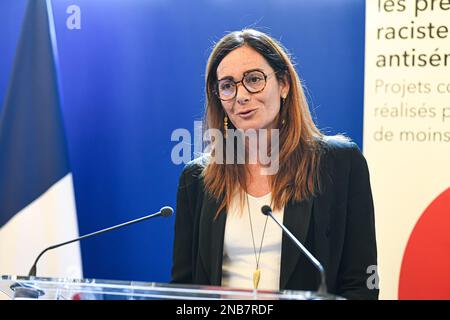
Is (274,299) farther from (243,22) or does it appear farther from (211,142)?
(243,22)

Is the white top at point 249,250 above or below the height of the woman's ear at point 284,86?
below

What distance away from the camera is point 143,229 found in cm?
327

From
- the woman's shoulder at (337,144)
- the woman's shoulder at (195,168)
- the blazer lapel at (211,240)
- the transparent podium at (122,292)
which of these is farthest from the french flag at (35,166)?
the woman's shoulder at (337,144)

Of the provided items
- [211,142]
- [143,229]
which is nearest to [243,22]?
[211,142]

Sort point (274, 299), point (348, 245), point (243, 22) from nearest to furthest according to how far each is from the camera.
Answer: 1. point (274, 299)
2. point (348, 245)
3. point (243, 22)

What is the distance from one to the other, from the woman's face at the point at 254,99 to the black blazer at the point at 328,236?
0.35 meters

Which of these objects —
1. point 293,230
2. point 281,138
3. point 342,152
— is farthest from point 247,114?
point 293,230

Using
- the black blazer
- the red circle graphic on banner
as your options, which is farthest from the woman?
the red circle graphic on banner

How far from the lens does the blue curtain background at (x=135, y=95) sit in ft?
10.5

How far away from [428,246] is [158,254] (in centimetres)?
150

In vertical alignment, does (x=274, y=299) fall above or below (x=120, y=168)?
below

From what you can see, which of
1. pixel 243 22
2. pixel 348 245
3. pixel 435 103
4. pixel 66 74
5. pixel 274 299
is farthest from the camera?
pixel 66 74

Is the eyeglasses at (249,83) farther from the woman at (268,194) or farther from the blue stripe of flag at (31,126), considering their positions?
the blue stripe of flag at (31,126)

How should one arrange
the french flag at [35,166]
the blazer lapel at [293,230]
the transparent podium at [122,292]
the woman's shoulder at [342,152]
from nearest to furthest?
the transparent podium at [122,292], the blazer lapel at [293,230], the woman's shoulder at [342,152], the french flag at [35,166]
